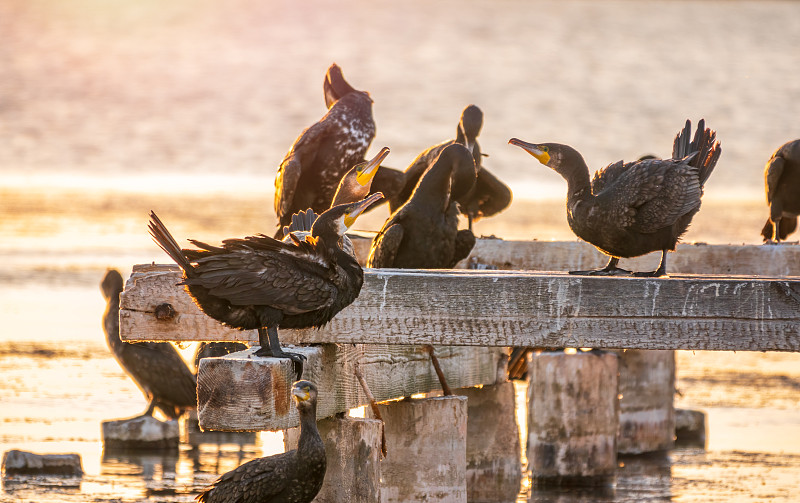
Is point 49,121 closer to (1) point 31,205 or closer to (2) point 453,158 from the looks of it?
(1) point 31,205

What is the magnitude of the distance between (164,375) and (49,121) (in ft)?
115

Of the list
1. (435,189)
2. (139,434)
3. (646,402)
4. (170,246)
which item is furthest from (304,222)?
(646,402)

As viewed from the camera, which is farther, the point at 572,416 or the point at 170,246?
the point at 572,416

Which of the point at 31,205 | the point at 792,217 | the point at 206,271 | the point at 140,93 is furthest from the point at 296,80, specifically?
the point at 206,271

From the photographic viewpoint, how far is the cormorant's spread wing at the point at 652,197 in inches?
259

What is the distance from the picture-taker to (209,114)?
143ft

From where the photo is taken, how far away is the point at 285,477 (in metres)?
5.73

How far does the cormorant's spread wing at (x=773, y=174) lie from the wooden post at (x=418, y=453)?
4378mm

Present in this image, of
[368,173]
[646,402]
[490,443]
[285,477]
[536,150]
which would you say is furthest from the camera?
[646,402]

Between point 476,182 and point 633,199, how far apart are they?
3039mm

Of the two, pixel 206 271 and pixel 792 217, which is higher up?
pixel 792 217

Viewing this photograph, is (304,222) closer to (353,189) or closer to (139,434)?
(353,189)

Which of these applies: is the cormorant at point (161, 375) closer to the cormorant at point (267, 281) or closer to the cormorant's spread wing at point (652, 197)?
the cormorant's spread wing at point (652, 197)

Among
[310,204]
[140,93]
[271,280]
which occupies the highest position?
[140,93]
